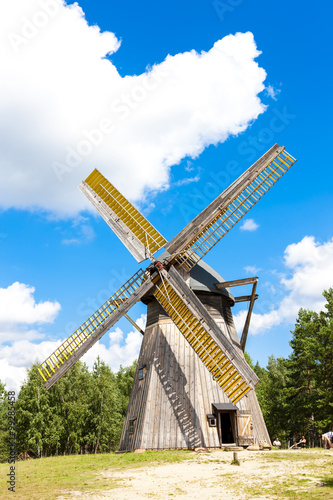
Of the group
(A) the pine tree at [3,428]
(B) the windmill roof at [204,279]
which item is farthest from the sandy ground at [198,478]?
(A) the pine tree at [3,428]

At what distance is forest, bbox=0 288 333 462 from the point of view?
37.8 metres

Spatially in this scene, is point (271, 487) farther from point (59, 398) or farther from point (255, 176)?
point (59, 398)

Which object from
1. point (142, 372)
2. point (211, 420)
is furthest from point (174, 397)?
point (142, 372)

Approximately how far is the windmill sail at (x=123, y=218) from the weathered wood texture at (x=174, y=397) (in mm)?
3513

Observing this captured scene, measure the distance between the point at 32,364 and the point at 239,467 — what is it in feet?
125

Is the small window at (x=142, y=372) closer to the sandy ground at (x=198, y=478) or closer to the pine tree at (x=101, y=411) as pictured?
the sandy ground at (x=198, y=478)

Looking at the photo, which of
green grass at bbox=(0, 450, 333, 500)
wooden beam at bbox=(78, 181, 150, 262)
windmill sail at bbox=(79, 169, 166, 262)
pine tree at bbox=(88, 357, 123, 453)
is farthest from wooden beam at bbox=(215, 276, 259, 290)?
pine tree at bbox=(88, 357, 123, 453)

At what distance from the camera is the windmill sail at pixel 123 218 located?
22.1m

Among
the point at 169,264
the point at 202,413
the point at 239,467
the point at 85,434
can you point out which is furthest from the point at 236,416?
the point at 85,434

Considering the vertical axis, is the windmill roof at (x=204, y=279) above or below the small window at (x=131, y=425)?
above

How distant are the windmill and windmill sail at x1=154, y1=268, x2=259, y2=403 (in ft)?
0.14

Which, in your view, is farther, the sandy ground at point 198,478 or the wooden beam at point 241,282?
the wooden beam at point 241,282

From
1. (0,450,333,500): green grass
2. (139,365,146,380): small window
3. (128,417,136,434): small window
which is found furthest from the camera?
(139,365,146,380): small window

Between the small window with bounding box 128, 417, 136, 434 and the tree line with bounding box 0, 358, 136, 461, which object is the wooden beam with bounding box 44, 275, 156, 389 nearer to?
the small window with bounding box 128, 417, 136, 434
